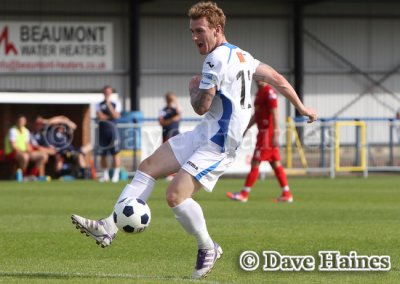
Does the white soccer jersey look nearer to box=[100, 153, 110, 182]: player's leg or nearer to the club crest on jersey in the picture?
the club crest on jersey

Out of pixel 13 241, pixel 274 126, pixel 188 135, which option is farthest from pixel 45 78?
pixel 188 135

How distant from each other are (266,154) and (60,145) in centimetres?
1110

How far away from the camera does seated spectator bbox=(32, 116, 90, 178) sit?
27859 mm

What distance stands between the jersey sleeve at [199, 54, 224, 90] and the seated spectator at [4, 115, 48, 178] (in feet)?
60.8

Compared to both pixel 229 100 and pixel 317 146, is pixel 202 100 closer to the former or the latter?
pixel 229 100

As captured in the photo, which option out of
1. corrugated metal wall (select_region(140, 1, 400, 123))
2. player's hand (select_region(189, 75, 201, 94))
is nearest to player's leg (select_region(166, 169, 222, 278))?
player's hand (select_region(189, 75, 201, 94))

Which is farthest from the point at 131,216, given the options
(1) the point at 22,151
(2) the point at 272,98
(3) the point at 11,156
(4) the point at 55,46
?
(4) the point at 55,46

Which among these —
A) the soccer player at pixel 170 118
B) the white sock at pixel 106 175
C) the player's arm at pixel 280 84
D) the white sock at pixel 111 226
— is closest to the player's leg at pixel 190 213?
the white sock at pixel 111 226

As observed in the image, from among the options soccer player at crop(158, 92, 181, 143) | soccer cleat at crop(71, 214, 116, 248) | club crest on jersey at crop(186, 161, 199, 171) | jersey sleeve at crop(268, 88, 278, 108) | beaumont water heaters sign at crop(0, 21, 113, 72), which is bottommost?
soccer cleat at crop(71, 214, 116, 248)

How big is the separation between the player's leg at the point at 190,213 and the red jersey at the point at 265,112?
907 centimetres

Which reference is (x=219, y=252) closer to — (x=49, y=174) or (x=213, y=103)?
(x=213, y=103)

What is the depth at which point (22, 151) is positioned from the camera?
26.8 metres

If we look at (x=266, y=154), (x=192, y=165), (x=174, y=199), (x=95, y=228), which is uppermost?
(x=266, y=154)

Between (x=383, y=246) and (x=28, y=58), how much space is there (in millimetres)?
29555
